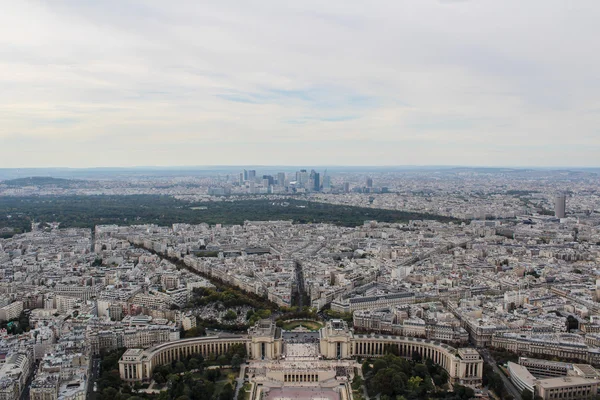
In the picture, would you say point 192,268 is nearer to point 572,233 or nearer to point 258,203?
point 572,233

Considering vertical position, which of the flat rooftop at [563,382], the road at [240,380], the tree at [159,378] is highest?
the flat rooftop at [563,382]

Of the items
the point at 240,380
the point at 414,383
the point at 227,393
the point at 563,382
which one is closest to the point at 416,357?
the point at 414,383

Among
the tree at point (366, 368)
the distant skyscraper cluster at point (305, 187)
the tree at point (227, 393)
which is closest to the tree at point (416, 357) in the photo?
the tree at point (366, 368)

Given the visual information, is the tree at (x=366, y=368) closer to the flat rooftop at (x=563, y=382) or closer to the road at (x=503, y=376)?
the road at (x=503, y=376)

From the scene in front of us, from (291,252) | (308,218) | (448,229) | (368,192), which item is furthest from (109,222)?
(368,192)

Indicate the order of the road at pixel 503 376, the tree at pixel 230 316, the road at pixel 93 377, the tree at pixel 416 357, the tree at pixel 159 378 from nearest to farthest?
1. the road at pixel 93 377
2. the road at pixel 503 376
3. the tree at pixel 159 378
4. the tree at pixel 416 357
5. the tree at pixel 230 316

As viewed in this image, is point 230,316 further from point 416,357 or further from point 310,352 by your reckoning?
point 416,357

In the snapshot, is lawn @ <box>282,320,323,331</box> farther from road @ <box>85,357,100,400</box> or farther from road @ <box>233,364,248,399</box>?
road @ <box>85,357,100,400</box>
